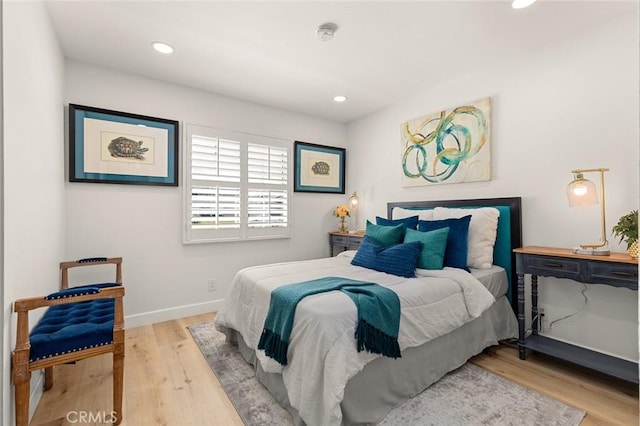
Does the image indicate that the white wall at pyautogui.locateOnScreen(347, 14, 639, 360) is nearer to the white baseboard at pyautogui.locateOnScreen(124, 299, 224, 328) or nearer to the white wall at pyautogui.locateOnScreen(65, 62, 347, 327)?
the white wall at pyautogui.locateOnScreen(65, 62, 347, 327)

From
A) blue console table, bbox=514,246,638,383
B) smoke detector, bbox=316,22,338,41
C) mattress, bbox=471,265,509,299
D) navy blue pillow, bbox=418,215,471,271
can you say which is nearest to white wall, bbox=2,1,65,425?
smoke detector, bbox=316,22,338,41

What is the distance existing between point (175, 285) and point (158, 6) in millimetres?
2605

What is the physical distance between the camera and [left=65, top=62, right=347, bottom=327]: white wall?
2816 millimetres

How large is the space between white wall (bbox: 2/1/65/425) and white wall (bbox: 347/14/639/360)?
3.50 m

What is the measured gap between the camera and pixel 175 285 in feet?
10.7

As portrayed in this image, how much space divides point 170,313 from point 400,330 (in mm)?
2593

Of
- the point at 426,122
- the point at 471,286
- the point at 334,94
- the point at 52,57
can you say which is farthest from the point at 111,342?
the point at 426,122

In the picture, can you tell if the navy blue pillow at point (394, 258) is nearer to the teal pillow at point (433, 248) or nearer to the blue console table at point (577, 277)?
the teal pillow at point (433, 248)

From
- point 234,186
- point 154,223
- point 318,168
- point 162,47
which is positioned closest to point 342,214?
point 318,168

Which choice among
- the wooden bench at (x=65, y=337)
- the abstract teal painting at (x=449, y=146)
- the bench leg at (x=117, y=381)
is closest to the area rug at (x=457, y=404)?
the bench leg at (x=117, y=381)

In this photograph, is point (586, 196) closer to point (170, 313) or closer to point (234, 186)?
point (234, 186)

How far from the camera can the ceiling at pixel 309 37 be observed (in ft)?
6.87

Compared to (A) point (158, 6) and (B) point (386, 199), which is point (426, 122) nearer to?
(B) point (386, 199)

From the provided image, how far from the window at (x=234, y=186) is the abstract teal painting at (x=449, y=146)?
5.43 ft
